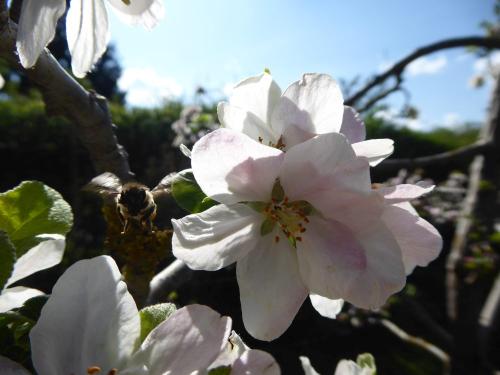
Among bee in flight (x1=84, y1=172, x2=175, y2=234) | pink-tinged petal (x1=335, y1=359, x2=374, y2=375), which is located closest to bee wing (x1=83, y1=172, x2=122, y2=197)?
bee in flight (x1=84, y1=172, x2=175, y2=234)

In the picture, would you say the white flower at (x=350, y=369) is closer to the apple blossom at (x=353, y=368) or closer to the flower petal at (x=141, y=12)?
the apple blossom at (x=353, y=368)

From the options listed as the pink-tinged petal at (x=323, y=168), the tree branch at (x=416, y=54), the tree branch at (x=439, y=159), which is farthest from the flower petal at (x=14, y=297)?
the tree branch at (x=416, y=54)

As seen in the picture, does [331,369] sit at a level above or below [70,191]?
below

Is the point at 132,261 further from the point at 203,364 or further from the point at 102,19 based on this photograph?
the point at 102,19

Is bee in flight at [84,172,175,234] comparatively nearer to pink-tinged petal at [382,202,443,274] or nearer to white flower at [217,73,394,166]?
white flower at [217,73,394,166]

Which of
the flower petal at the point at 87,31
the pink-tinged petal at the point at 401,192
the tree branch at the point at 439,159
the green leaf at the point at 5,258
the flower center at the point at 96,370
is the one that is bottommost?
the tree branch at the point at 439,159

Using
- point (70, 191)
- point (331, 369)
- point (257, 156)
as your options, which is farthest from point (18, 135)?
point (257, 156)
